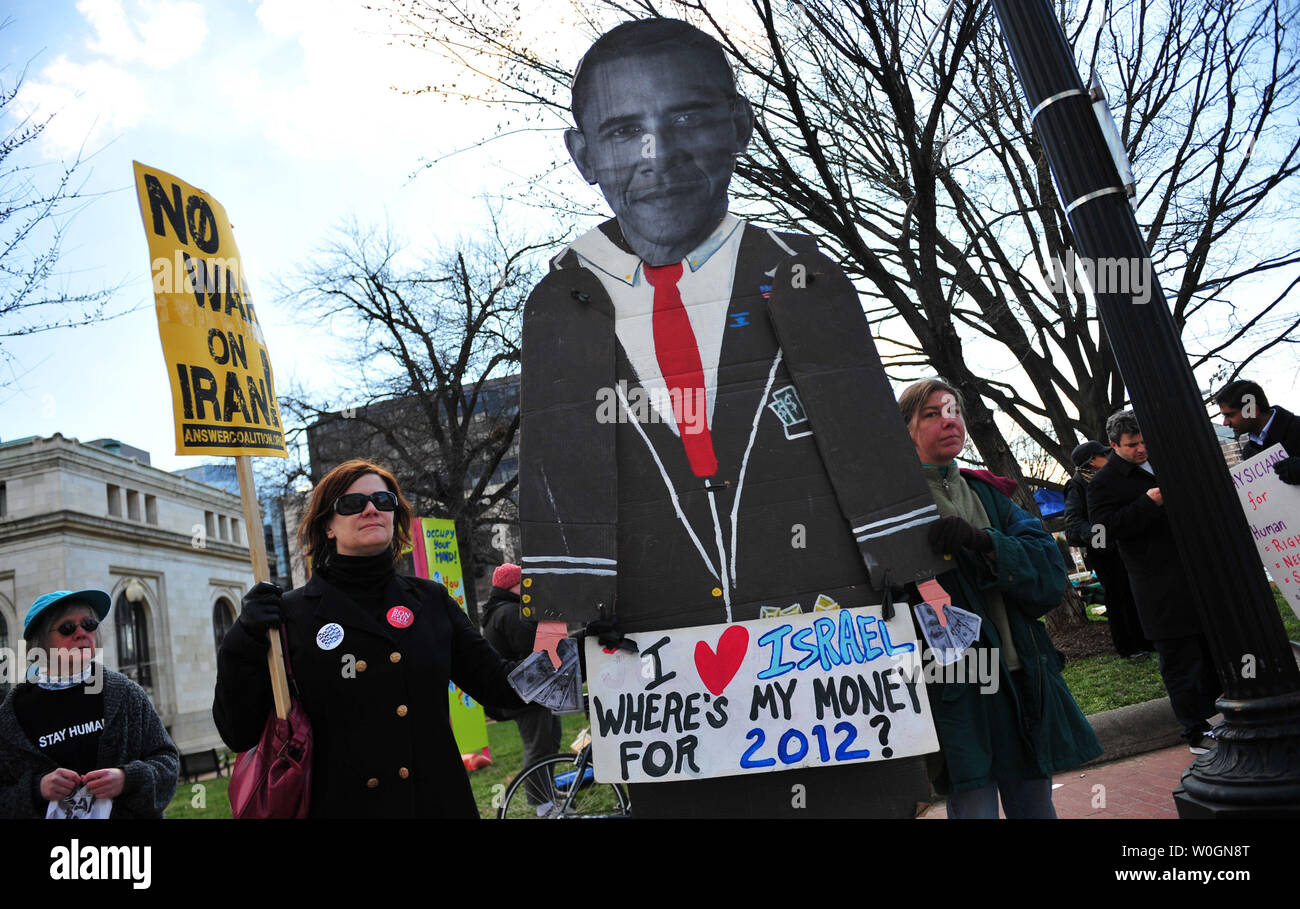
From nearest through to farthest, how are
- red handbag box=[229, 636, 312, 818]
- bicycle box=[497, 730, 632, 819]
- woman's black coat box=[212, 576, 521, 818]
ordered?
red handbag box=[229, 636, 312, 818], woman's black coat box=[212, 576, 521, 818], bicycle box=[497, 730, 632, 819]

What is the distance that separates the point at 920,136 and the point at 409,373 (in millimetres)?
13179

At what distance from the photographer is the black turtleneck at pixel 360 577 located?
10.2 ft

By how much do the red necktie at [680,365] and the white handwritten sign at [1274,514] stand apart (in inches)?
141

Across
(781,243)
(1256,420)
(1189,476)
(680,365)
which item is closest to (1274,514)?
(1256,420)

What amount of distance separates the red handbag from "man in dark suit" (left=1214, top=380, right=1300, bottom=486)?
17.8 feet

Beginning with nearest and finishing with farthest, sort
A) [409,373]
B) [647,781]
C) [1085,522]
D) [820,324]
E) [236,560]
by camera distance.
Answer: [647,781] → [820,324] → [1085,522] → [409,373] → [236,560]

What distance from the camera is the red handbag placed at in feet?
8.96

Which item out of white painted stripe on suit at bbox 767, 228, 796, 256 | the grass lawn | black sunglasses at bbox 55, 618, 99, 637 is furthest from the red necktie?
the grass lawn

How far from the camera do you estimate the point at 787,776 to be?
10.9 ft

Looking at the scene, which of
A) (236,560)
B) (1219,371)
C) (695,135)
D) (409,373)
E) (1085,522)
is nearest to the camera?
(695,135)

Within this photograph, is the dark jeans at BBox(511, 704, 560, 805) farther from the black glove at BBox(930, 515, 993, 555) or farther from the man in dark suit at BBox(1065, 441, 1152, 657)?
the black glove at BBox(930, 515, 993, 555)

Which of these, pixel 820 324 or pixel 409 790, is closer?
pixel 409 790
